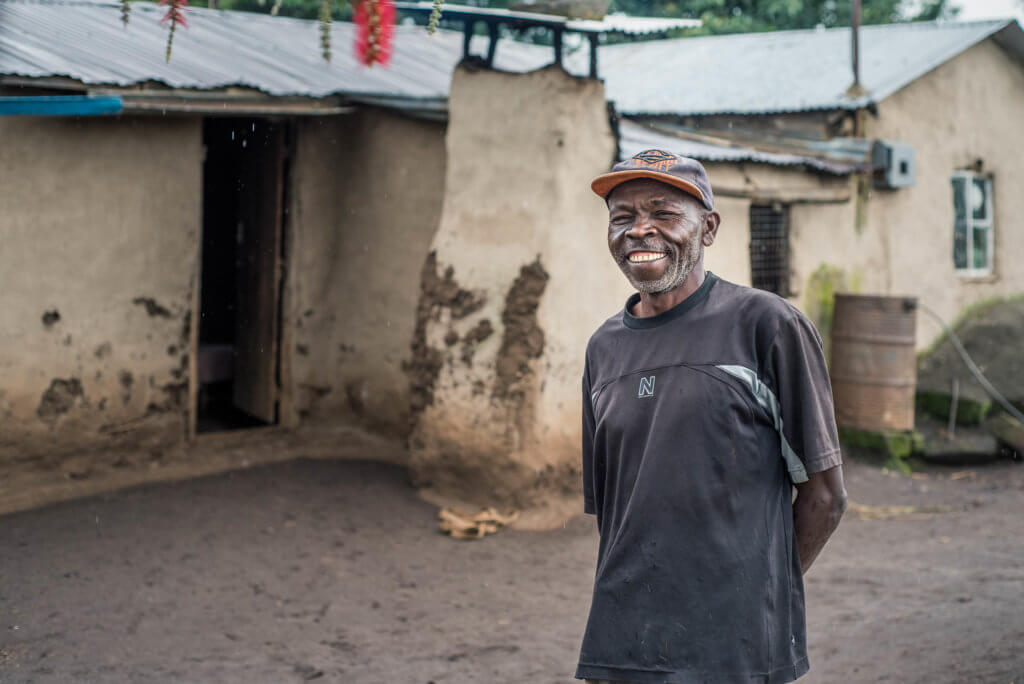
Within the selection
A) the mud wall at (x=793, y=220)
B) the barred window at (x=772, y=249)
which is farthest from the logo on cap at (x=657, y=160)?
the barred window at (x=772, y=249)

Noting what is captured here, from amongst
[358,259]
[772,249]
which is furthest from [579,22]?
[772,249]

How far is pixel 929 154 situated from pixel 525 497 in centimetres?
682

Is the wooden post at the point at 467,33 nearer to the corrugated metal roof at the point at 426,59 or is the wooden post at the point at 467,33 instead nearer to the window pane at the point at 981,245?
the corrugated metal roof at the point at 426,59

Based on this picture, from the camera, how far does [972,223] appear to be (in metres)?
11.7

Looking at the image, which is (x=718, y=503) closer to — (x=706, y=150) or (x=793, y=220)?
(x=706, y=150)

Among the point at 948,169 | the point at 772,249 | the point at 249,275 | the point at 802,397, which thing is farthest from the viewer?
the point at 948,169

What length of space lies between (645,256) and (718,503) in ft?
1.98

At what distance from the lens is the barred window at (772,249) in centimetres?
907

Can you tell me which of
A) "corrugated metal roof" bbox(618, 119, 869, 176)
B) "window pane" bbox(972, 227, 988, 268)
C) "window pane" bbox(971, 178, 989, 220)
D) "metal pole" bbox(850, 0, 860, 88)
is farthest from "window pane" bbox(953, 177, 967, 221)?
"corrugated metal roof" bbox(618, 119, 869, 176)

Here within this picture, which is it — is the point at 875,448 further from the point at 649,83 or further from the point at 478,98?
the point at 649,83

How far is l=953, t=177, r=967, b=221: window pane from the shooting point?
11539 mm

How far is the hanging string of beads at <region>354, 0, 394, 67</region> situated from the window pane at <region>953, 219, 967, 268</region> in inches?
435

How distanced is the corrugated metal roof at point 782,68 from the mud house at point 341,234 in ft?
1.00

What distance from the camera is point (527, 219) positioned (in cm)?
650
